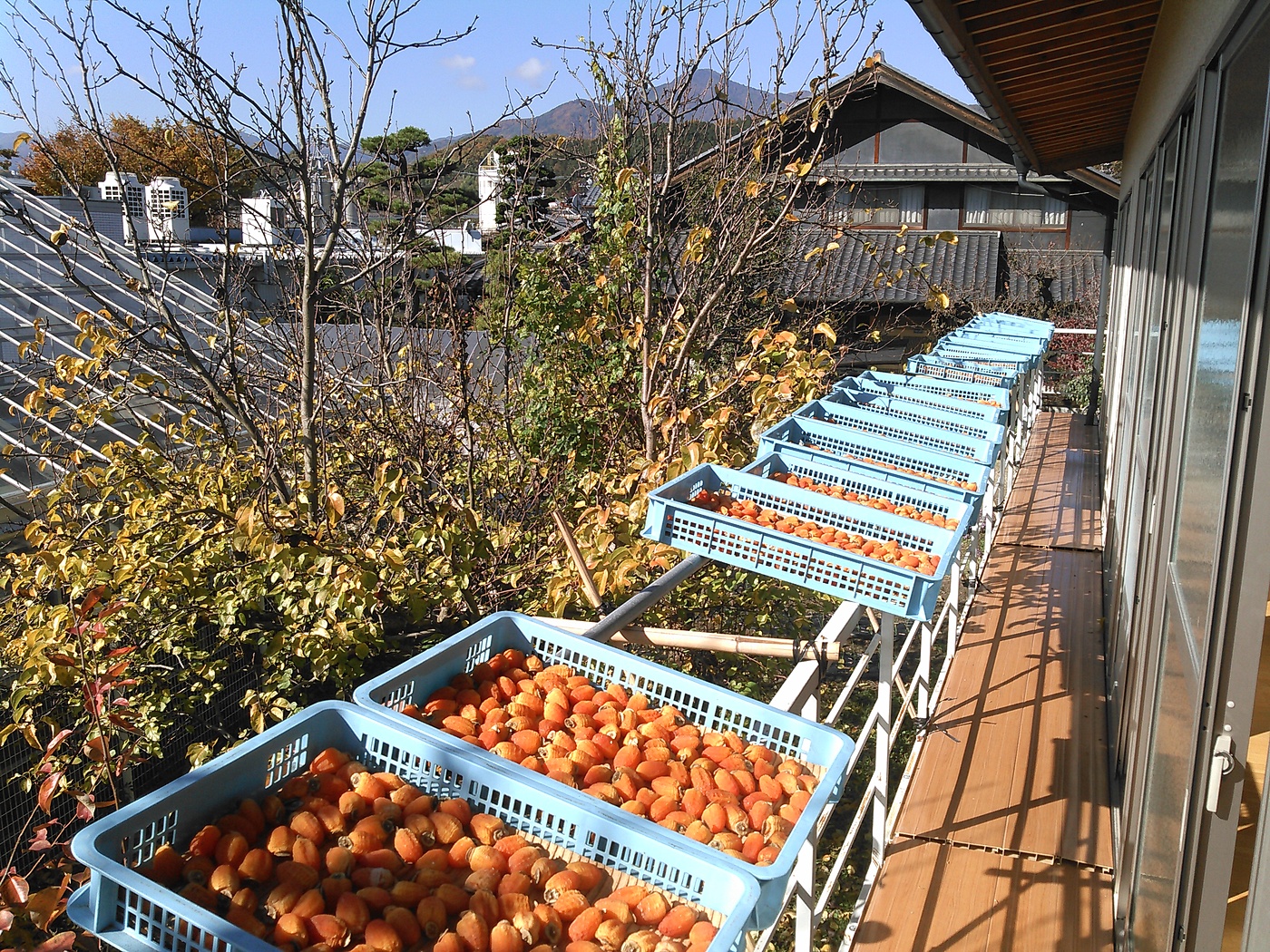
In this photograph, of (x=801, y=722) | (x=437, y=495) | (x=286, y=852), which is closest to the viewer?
(x=286, y=852)

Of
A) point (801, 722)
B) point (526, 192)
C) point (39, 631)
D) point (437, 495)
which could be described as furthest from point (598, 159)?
point (801, 722)

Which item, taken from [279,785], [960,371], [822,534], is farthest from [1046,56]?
[279,785]

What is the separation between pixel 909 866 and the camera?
2973 mm

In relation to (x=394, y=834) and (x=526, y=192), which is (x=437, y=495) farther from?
(x=394, y=834)

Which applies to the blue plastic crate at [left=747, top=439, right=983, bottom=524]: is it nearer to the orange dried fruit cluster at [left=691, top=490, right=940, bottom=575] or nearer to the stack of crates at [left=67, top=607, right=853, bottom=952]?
the orange dried fruit cluster at [left=691, top=490, right=940, bottom=575]

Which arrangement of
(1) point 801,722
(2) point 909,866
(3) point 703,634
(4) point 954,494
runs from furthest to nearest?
(4) point 954,494
(2) point 909,866
(3) point 703,634
(1) point 801,722

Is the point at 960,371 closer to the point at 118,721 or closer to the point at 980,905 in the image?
the point at 980,905

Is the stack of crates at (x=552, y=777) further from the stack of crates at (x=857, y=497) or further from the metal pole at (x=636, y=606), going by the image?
the metal pole at (x=636, y=606)

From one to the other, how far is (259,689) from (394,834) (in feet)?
8.32

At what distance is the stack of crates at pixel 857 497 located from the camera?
2662 millimetres

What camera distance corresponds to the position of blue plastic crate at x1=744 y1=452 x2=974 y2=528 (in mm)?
3451

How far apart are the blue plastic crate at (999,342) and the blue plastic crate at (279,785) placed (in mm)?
7639

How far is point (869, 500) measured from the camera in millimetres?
3578

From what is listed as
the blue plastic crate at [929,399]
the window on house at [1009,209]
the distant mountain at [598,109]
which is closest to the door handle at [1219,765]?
the blue plastic crate at [929,399]
